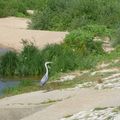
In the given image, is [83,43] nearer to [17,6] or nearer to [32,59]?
[32,59]

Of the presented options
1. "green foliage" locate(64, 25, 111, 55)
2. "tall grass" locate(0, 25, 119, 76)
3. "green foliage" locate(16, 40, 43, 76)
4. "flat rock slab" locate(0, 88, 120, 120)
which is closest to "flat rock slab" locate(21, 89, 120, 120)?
"flat rock slab" locate(0, 88, 120, 120)

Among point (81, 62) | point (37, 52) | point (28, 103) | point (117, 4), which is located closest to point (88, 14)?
point (117, 4)

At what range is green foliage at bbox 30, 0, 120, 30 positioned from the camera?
40875 mm

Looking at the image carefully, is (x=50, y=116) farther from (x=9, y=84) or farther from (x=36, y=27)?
(x=36, y=27)

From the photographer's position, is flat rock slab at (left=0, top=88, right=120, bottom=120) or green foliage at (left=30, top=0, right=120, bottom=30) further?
green foliage at (left=30, top=0, right=120, bottom=30)

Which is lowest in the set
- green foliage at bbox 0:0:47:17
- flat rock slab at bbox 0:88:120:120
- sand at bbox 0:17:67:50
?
green foliage at bbox 0:0:47:17

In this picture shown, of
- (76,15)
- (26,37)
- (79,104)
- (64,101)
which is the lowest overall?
(26,37)

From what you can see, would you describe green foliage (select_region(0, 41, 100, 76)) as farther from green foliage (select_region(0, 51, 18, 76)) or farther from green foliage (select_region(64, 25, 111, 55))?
green foliage (select_region(64, 25, 111, 55))

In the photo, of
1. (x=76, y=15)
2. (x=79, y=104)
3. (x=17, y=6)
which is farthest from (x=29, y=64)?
(x=17, y=6)

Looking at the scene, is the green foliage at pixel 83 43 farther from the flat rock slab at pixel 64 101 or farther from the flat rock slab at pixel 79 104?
the flat rock slab at pixel 79 104

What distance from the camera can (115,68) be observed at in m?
21.4

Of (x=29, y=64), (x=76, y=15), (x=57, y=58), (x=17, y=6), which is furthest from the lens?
(x=17, y=6)

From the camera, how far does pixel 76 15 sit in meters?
41.7

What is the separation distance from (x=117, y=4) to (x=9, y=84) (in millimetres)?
21929
